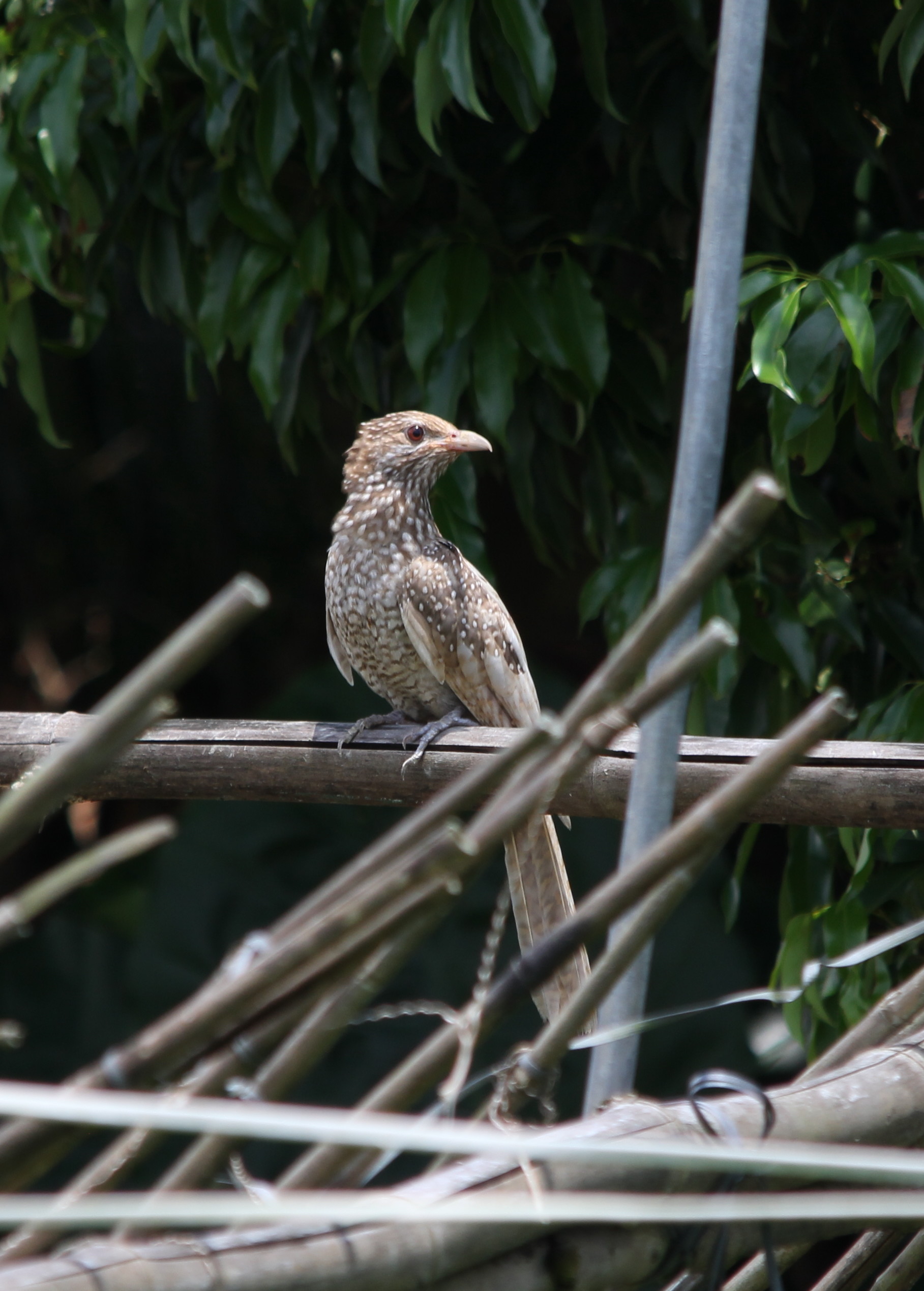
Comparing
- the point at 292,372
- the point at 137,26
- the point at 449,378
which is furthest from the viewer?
the point at 292,372

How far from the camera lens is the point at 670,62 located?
2643mm

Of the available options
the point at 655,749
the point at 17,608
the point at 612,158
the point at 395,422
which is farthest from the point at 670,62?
the point at 17,608

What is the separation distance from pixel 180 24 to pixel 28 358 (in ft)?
3.05

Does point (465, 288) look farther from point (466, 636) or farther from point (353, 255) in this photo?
point (466, 636)

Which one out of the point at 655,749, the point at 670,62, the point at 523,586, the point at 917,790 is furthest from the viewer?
the point at 523,586

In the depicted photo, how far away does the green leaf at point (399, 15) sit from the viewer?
2113mm

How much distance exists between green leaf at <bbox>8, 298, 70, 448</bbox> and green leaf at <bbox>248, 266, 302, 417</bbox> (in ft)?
1.88

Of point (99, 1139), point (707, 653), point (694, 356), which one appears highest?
point (694, 356)

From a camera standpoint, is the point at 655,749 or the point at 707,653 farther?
the point at 655,749

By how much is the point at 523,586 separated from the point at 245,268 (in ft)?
8.17

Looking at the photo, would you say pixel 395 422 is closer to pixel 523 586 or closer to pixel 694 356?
pixel 694 356

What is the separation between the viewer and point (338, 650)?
3.00 m

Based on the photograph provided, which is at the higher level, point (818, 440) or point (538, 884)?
point (818, 440)

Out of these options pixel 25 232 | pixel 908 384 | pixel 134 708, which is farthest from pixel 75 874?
pixel 25 232
